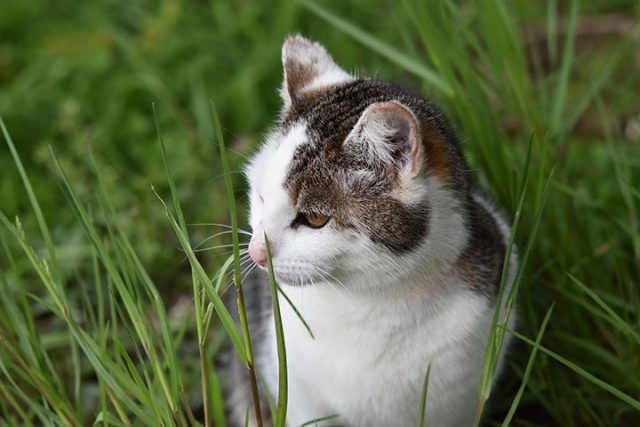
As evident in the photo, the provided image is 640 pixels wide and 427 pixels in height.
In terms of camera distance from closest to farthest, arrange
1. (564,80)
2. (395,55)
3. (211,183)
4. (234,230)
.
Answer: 1. (234,230)
2. (395,55)
3. (564,80)
4. (211,183)

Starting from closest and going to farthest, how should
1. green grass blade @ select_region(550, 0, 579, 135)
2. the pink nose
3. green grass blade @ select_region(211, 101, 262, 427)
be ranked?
green grass blade @ select_region(211, 101, 262, 427) < the pink nose < green grass blade @ select_region(550, 0, 579, 135)

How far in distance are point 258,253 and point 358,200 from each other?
0.76ft

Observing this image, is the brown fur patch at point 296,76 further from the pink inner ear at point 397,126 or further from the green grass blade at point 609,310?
the green grass blade at point 609,310

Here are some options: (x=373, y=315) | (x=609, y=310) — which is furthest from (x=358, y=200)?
(x=609, y=310)

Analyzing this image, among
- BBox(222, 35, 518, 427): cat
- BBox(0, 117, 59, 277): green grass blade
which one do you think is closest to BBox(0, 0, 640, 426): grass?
BBox(0, 117, 59, 277): green grass blade

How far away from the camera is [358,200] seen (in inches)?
64.7

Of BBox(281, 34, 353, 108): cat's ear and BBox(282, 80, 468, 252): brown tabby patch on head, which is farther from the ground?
BBox(281, 34, 353, 108): cat's ear

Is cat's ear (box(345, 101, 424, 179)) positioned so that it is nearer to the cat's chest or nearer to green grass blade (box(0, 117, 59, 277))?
the cat's chest

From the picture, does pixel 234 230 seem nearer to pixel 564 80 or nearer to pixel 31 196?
pixel 31 196

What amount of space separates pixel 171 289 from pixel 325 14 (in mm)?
1197

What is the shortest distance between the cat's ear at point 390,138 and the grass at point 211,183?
9.5 inches

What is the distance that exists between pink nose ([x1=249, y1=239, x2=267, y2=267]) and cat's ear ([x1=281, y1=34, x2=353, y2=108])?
0.45m

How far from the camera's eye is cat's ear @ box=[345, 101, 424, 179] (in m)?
1.52

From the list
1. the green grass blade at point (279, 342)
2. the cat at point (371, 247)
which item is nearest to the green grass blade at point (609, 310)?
the cat at point (371, 247)
